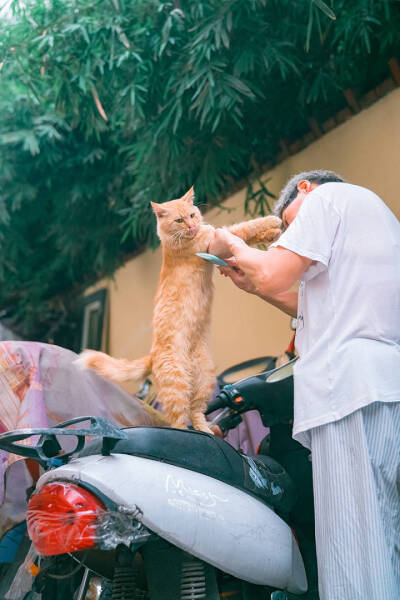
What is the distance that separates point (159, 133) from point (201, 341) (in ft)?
3.72

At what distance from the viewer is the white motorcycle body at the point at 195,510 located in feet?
2.99

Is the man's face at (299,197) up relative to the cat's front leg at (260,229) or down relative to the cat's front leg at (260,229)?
up

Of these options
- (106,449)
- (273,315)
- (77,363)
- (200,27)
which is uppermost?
(200,27)

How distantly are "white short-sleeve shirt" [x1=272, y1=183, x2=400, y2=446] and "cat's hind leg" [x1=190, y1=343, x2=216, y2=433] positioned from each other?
0.37 meters

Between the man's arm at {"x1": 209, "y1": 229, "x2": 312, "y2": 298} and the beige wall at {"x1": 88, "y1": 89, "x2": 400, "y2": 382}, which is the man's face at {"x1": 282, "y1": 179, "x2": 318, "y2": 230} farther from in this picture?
the beige wall at {"x1": 88, "y1": 89, "x2": 400, "y2": 382}

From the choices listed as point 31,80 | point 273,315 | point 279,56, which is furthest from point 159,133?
point 273,315

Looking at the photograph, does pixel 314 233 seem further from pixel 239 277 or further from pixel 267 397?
pixel 267 397

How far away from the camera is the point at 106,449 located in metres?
0.98

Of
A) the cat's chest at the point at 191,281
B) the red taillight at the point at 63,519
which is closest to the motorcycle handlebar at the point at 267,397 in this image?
the cat's chest at the point at 191,281

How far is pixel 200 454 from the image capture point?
1.05 metres

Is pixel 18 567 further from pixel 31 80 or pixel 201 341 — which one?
pixel 31 80

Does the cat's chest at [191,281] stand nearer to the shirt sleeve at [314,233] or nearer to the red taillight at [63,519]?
the shirt sleeve at [314,233]

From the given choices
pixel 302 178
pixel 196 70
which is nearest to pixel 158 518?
pixel 302 178

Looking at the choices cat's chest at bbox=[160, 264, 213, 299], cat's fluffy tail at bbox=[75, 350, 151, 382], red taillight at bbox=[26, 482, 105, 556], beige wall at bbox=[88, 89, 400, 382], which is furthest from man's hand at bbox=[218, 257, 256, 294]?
beige wall at bbox=[88, 89, 400, 382]
